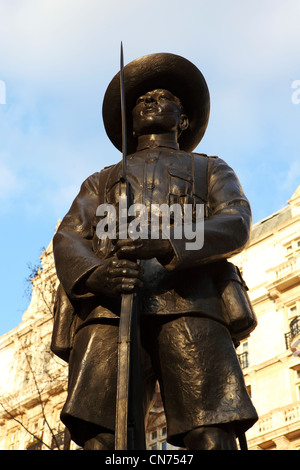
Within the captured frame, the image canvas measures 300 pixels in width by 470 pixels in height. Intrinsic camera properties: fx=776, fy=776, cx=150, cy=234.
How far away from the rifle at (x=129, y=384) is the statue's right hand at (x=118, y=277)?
0.05 metres

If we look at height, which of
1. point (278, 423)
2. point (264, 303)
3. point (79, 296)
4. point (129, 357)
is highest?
point (264, 303)

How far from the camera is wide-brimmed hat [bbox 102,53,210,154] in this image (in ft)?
17.0

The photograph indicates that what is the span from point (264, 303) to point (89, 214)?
85.1ft

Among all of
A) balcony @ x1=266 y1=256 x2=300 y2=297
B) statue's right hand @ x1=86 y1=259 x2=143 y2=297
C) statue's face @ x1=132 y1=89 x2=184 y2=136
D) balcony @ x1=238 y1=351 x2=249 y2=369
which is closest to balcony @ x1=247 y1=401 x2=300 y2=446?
balcony @ x1=238 y1=351 x2=249 y2=369

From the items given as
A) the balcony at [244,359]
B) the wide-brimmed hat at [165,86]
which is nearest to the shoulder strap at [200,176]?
the wide-brimmed hat at [165,86]

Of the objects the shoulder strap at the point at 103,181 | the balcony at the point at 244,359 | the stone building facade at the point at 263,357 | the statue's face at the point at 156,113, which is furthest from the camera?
the balcony at the point at 244,359

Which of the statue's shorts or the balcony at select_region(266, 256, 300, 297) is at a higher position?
the balcony at select_region(266, 256, 300, 297)

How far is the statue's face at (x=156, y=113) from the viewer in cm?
507

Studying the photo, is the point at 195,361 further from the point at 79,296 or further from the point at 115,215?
the point at 115,215

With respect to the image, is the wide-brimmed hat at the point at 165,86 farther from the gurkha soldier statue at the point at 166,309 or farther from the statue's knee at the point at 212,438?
the statue's knee at the point at 212,438

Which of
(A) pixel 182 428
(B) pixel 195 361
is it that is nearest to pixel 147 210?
(B) pixel 195 361

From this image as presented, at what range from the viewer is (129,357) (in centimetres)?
374

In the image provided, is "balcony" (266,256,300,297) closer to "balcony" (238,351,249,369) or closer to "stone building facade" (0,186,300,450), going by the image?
"stone building facade" (0,186,300,450)

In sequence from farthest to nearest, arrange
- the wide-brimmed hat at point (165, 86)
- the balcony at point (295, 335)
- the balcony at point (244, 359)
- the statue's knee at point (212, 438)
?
the balcony at point (244, 359) → the balcony at point (295, 335) → the wide-brimmed hat at point (165, 86) → the statue's knee at point (212, 438)
